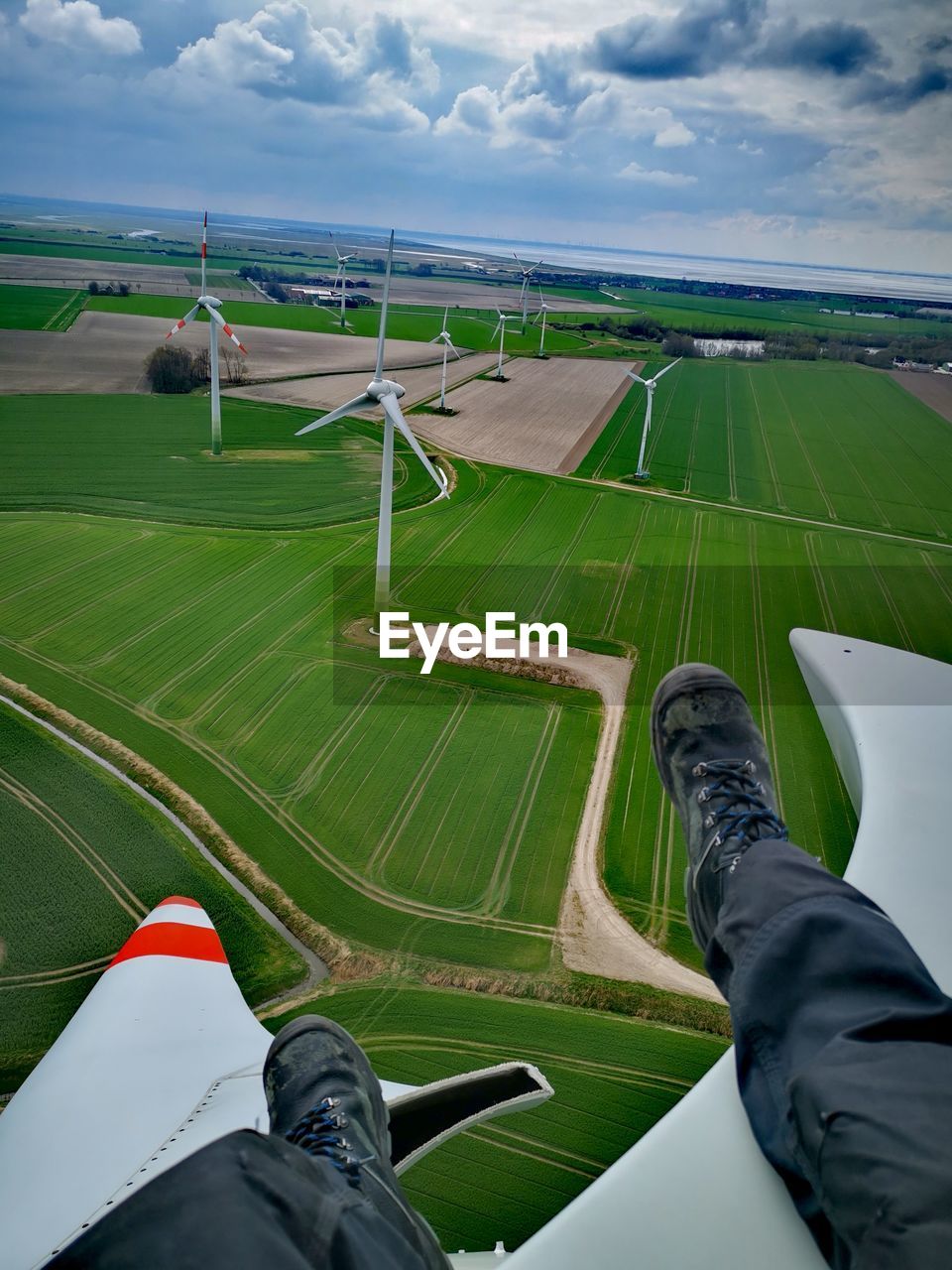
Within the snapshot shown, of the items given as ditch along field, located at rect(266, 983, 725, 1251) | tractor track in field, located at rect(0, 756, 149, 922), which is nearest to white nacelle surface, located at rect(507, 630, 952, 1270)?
ditch along field, located at rect(266, 983, 725, 1251)

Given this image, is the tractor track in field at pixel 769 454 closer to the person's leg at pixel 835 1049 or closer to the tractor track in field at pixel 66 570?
the tractor track in field at pixel 66 570

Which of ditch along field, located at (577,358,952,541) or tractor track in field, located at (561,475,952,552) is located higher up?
ditch along field, located at (577,358,952,541)

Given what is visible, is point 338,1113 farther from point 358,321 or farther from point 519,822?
point 358,321

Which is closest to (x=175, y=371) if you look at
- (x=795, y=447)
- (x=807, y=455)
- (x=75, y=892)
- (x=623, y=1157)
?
(x=795, y=447)

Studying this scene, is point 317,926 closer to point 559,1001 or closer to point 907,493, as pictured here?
point 559,1001

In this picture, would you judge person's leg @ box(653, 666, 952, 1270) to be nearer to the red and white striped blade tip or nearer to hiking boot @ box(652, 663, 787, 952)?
hiking boot @ box(652, 663, 787, 952)

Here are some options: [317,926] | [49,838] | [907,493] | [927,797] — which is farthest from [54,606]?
[907,493]

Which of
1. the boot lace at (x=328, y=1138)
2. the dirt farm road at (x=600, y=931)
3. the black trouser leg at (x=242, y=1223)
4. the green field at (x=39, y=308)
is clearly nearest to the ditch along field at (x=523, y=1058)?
the dirt farm road at (x=600, y=931)
